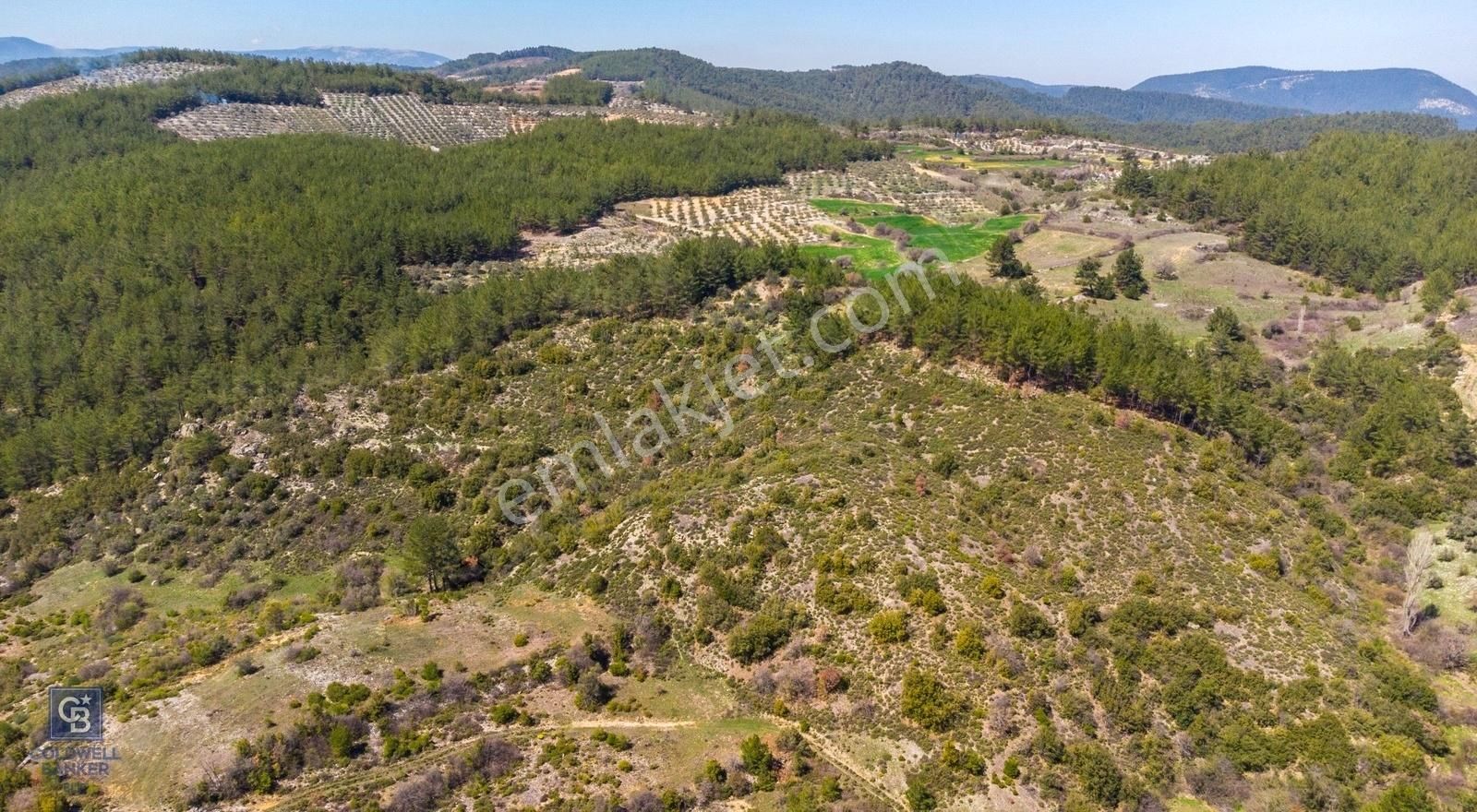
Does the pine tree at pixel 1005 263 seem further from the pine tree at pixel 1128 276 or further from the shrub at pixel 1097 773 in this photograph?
the shrub at pixel 1097 773

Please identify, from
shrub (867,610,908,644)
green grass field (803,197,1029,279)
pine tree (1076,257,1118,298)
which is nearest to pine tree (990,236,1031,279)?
pine tree (1076,257,1118,298)

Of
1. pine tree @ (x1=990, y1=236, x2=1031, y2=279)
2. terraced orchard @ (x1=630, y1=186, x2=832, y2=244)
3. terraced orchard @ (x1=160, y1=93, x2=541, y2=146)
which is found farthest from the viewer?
terraced orchard @ (x1=160, y1=93, x2=541, y2=146)

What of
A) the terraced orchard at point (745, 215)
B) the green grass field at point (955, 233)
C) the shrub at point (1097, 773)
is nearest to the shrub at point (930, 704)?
the shrub at point (1097, 773)

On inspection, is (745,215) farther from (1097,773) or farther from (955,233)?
(1097,773)

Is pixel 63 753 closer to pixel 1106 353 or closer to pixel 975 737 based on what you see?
pixel 975 737

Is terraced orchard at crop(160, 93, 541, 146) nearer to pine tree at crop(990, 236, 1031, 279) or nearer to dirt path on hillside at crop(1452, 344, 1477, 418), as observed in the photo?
pine tree at crop(990, 236, 1031, 279)

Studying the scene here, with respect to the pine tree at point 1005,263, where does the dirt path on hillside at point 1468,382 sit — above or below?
below

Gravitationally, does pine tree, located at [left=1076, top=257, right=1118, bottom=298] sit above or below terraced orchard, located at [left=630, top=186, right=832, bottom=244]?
below
